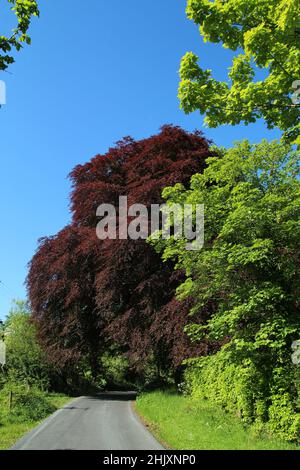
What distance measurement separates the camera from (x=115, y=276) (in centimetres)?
2212

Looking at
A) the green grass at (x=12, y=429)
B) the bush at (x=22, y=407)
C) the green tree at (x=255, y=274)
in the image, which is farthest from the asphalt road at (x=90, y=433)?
the green tree at (x=255, y=274)

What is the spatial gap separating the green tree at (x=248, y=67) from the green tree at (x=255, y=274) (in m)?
3.62

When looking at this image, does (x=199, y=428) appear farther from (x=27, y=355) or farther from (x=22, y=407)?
(x=27, y=355)

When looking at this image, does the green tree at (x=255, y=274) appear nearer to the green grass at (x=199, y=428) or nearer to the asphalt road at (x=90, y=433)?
the green grass at (x=199, y=428)

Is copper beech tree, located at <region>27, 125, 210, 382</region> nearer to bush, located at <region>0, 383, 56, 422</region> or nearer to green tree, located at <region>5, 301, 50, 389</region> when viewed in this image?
green tree, located at <region>5, 301, 50, 389</region>

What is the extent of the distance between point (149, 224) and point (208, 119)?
12854mm

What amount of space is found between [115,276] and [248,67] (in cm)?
1458

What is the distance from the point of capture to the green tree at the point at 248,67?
7.64m

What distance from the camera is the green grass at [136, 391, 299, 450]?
32.7 feet

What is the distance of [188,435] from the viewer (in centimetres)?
1127

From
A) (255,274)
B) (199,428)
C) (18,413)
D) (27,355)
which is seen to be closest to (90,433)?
(199,428)

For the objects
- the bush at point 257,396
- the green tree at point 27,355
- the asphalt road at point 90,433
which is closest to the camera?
the bush at point 257,396

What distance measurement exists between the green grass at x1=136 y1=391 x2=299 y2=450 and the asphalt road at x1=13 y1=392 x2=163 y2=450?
1.68ft
